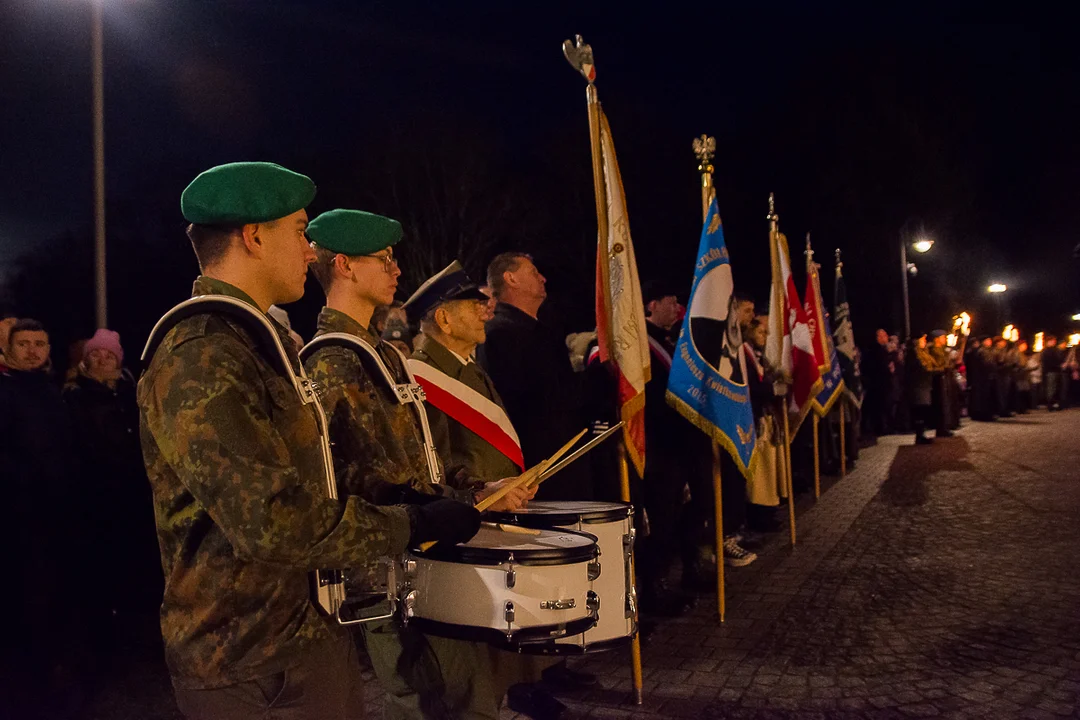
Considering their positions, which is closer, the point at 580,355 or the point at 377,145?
the point at 580,355

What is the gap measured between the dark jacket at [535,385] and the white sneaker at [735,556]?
337cm

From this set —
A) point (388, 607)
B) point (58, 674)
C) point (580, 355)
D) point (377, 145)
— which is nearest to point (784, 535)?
point (580, 355)

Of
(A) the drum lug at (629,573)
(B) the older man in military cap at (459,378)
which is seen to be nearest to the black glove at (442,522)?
(A) the drum lug at (629,573)

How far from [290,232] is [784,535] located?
8.27m

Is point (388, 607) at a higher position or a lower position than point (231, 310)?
lower

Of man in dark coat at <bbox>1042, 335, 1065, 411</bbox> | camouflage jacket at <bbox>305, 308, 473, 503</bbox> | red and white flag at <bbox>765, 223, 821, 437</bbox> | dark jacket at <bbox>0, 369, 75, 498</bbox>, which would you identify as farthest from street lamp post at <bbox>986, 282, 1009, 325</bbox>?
camouflage jacket at <bbox>305, 308, 473, 503</bbox>

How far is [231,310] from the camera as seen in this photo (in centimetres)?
224

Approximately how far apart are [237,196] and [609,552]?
1.95 metres

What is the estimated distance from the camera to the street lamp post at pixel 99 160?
951 centimetres

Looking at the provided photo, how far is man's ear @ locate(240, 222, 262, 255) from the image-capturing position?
2.41 m

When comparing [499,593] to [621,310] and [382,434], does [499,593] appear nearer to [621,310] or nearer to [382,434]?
[382,434]

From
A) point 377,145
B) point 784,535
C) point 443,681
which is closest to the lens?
point 443,681

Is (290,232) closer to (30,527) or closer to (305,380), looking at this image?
(305,380)

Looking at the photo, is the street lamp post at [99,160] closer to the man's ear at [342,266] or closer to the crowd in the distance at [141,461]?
the crowd in the distance at [141,461]
